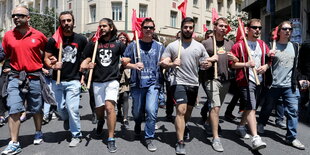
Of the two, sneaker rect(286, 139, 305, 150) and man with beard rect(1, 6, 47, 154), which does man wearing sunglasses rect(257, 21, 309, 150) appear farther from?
man with beard rect(1, 6, 47, 154)

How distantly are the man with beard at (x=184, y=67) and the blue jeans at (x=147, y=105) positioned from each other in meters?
0.35

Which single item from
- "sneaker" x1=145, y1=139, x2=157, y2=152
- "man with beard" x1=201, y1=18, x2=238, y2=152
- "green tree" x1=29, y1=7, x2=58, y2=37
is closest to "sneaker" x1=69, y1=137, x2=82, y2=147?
"sneaker" x1=145, y1=139, x2=157, y2=152

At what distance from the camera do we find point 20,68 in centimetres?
447

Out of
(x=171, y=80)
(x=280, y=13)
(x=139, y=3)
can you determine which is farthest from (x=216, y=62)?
(x=139, y=3)

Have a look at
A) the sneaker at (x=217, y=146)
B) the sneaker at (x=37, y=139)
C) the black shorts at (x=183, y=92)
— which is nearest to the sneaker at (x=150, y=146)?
the black shorts at (x=183, y=92)

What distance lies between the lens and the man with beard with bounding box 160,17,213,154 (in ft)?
14.5

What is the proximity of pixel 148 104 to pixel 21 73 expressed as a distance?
1.97 meters

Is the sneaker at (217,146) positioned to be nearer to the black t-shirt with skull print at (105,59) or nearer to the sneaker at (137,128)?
the sneaker at (137,128)

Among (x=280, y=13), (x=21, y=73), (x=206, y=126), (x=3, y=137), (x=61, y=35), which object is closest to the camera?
(x=21, y=73)

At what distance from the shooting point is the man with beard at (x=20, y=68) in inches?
173

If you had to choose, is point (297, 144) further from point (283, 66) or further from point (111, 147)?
point (111, 147)

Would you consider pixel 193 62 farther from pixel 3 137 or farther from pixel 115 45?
pixel 3 137

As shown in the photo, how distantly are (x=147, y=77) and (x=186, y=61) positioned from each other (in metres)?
0.69

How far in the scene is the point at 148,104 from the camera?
465cm
